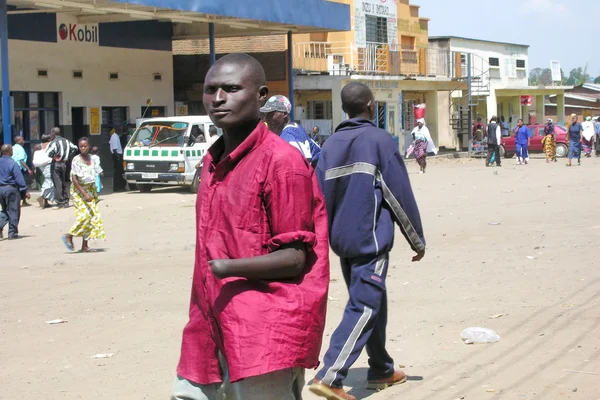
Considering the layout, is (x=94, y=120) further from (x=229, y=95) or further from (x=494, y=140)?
(x=229, y=95)

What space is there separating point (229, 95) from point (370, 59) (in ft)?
129

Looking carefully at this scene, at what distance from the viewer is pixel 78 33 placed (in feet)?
92.9

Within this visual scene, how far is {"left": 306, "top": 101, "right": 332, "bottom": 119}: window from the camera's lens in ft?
134

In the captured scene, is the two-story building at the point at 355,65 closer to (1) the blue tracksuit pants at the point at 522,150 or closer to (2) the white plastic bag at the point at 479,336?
(1) the blue tracksuit pants at the point at 522,150

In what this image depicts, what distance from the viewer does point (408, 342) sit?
723 cm

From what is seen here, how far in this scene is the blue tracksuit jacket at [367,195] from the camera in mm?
5520

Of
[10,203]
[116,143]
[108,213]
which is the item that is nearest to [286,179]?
[10,203]

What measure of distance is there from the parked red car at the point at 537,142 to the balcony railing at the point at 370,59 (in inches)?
232

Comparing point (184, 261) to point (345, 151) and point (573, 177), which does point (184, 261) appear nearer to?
point (345, 151)

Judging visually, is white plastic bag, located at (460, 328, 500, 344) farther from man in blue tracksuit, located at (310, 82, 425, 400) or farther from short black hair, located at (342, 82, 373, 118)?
short black hair, located at (342, 82, 373, 118)

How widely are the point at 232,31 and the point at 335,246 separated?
2832cm

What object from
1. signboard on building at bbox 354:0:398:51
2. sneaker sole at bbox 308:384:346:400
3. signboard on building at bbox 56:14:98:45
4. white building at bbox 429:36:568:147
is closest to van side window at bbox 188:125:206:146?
signboard on building at bbox 56:14:98:45

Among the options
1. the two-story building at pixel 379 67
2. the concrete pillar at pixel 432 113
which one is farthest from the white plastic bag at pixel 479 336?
the concrete pillar at pixel 432 113

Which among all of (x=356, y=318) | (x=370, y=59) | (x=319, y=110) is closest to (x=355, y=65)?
(x=370, y=59)
